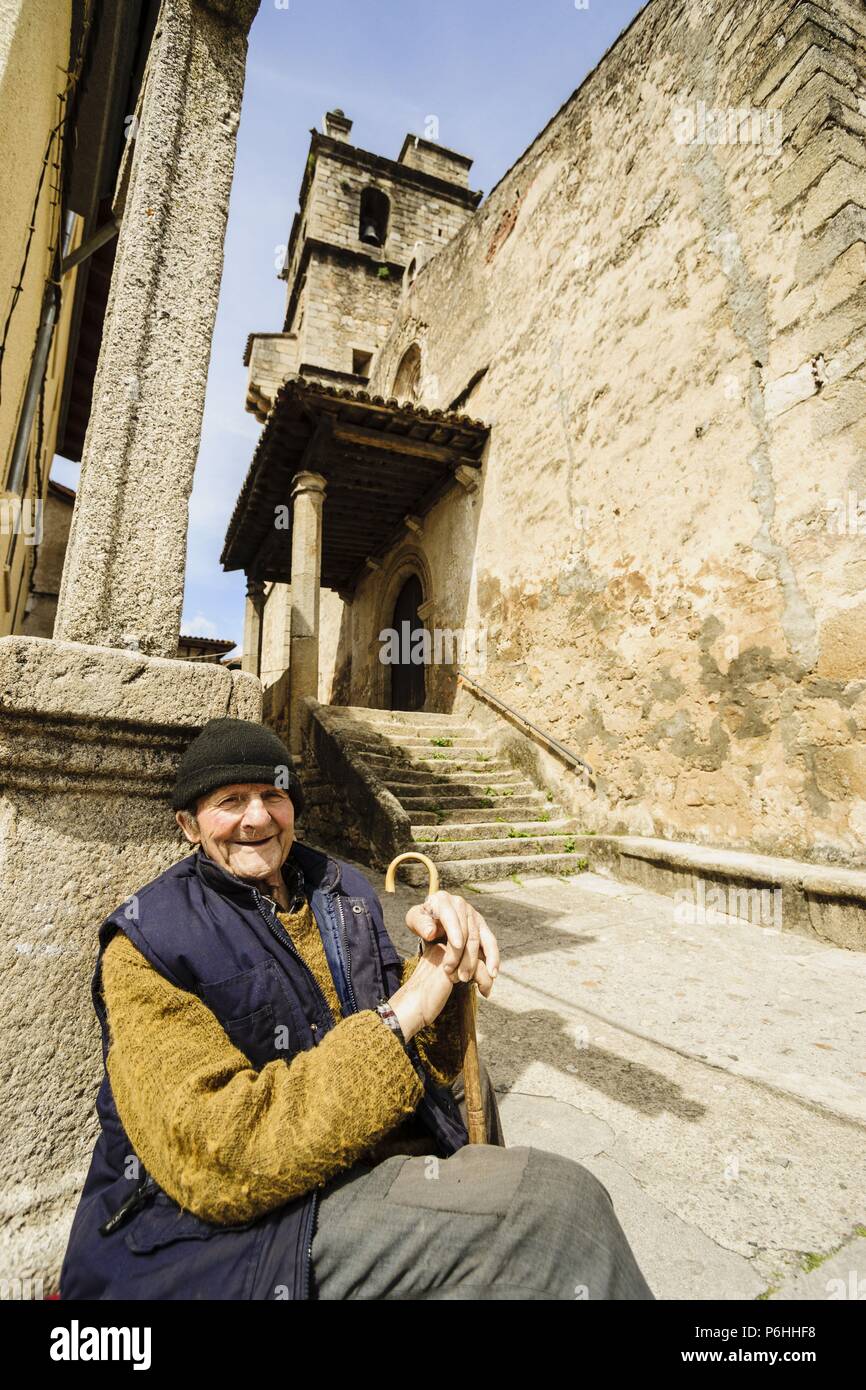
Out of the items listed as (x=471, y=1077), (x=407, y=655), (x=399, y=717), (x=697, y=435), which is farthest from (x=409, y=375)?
(x=471, y=1077)

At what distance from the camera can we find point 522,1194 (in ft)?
3.18

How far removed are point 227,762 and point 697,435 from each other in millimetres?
5496

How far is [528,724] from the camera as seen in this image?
7445 mm

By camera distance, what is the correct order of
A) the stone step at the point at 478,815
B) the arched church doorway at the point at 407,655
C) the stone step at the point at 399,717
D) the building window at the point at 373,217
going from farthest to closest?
the building window at the point at 373,217
the arched church doorway at the point at 407,655
the stone step at the point at 399,717
the stone step at the point at 478,815

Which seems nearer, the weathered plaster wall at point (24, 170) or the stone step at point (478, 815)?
the weathered plaster wall at point (24, 170)

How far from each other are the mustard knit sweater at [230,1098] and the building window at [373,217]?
20.1 m

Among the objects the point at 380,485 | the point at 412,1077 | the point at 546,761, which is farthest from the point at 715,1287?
the point at 380,485

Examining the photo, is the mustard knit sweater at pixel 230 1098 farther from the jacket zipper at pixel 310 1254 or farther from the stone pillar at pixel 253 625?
the stone pillar at pixel 253 625

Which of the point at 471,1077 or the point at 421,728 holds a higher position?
the point at 421,728

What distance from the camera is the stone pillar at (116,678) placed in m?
1.26

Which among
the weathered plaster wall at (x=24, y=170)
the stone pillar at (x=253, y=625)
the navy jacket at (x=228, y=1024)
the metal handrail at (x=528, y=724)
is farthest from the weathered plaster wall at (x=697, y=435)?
the stone pillar at (x=253, y=625)

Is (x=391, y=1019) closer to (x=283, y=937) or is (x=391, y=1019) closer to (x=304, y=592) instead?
(x=283, y=937)

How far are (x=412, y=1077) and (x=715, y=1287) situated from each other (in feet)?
2.97

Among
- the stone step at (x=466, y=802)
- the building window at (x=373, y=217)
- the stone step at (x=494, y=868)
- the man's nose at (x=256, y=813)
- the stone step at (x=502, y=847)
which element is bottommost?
the stone step at (x=494, y=868)
